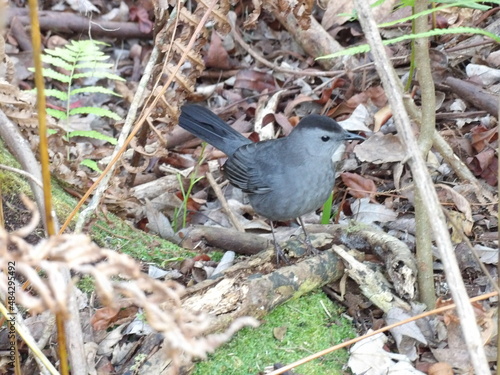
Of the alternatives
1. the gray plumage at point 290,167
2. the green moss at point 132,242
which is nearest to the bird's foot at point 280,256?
the gray plumage at point 290,167

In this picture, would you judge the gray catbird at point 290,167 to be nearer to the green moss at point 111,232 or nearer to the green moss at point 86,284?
the green moss at point 111,232

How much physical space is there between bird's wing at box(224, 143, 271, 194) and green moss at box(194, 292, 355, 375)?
114 cm

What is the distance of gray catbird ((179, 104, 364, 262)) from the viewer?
4125mm

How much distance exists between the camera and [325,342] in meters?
3.09

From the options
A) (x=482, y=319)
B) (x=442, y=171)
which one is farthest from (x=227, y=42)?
(x=482, y=319)

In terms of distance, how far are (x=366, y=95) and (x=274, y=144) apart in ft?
3.57

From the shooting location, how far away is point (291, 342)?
3.07m

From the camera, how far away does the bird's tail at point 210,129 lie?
15.6 ft

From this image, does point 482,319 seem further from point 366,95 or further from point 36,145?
point 366,95

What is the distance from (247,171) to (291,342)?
Answer: 1654 mm

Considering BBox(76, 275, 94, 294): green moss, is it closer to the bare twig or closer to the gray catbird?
the gray catbird

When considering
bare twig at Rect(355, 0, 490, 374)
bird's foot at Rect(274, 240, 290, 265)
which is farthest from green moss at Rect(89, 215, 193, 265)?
bare twig at Rect(355, 0, 490, 374)

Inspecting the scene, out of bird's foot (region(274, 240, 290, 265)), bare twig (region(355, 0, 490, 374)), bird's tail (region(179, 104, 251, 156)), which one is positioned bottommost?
bird's foot (region(274, 240, 290, 265))

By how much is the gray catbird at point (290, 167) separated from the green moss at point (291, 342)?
0.67 metres
